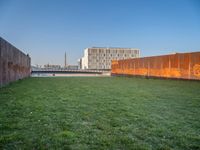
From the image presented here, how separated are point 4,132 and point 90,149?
1.66 m

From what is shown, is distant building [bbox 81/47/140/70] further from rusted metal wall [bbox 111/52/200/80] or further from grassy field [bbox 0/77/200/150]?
grassy field [bbox 0/77/200/150]

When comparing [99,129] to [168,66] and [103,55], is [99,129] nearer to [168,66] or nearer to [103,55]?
[168,66]

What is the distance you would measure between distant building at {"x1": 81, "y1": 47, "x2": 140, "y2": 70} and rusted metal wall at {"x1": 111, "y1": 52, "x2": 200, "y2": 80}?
8305cm

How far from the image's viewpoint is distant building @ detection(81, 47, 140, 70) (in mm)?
115688

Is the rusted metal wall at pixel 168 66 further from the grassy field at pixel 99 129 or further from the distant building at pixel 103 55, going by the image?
the distant building at pixel 103 55

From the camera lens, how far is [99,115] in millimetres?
5047

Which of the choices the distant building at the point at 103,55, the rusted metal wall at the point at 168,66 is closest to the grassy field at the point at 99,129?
the rusted metal wall at the point at 168,66

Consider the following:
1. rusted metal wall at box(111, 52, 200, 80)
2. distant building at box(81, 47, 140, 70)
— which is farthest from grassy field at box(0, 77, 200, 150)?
distant building at box(81, 47, 140, 70)

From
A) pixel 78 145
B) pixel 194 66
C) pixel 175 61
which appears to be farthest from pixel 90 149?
pixel 175 61

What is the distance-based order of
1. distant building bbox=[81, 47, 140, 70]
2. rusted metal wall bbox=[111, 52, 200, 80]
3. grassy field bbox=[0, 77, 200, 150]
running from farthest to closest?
distant building bbox=[81, 47, 140, 70], rusted metal wall bbox=[111, 52, 200, 80], grassy field bbox=[0, 77, 200, 150]

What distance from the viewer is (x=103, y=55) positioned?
387 feet

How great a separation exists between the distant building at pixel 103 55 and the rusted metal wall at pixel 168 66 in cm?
8305

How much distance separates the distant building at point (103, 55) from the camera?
116 meters

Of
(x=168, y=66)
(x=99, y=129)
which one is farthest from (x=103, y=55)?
(x=99, y=129)
